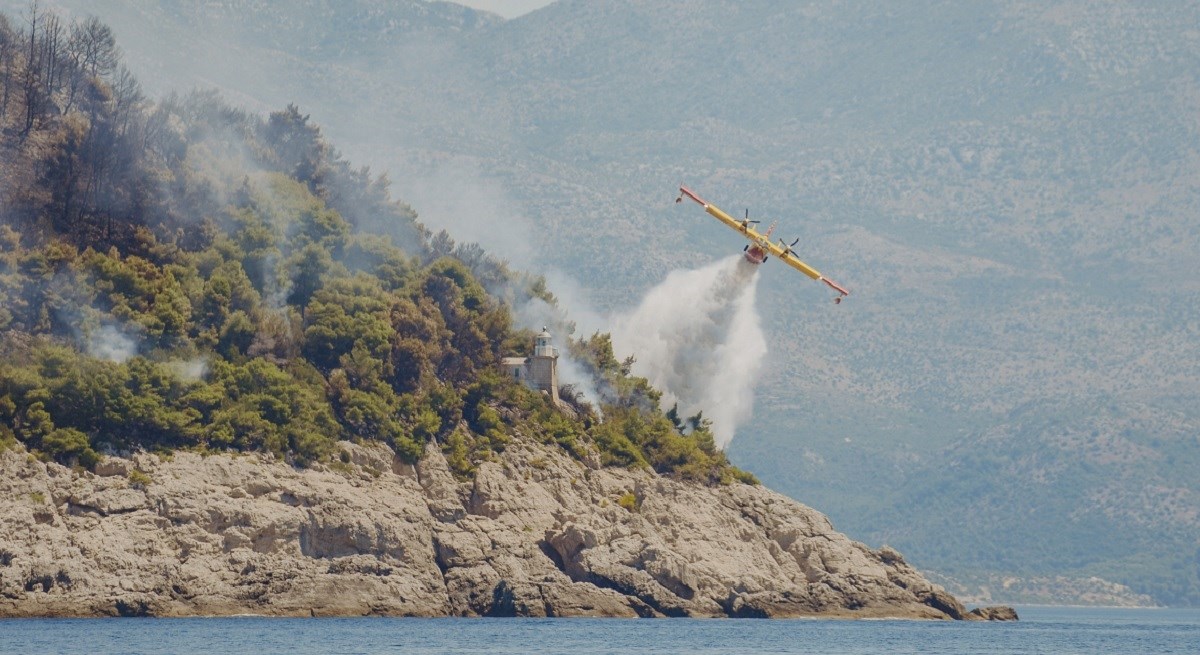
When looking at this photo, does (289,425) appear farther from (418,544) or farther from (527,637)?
(527,637)

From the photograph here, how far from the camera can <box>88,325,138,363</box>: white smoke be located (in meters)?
137

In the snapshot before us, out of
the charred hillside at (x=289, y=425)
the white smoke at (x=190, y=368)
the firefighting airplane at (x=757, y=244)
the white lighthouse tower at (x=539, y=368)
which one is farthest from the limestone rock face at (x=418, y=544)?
the firefighting airplane at (x=757, y=244)

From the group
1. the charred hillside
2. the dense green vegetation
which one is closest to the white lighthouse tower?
the charred hillside

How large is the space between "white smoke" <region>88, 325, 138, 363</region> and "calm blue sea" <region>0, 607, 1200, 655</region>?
1775 cm

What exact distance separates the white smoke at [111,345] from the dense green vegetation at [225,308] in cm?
16

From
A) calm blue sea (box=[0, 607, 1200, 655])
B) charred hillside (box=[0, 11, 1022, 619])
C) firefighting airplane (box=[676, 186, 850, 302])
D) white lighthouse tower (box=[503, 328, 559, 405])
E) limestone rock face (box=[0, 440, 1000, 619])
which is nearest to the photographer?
calm blue sea (box=[0, 607, 1200, 655])

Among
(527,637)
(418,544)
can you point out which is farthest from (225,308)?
(527,637)

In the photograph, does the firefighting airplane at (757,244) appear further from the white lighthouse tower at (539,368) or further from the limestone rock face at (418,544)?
the limestone rock face at (418,544)

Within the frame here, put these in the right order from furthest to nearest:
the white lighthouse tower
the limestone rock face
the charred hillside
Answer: the white lighthouse tower → the charred hillside → the limestone rock face

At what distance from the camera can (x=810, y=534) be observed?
14825cm

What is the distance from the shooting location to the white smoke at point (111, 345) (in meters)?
137

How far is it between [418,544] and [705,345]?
4248cm

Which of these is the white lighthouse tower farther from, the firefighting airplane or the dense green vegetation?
the firefighting airplane

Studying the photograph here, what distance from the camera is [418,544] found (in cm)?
13400
